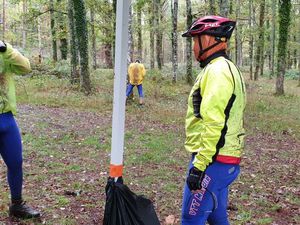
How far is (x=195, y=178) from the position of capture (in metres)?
3.18

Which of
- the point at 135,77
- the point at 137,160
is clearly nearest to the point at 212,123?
the point at 137,160

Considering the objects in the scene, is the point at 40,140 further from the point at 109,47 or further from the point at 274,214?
the point at 109,47

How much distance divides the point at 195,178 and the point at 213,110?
56 cm

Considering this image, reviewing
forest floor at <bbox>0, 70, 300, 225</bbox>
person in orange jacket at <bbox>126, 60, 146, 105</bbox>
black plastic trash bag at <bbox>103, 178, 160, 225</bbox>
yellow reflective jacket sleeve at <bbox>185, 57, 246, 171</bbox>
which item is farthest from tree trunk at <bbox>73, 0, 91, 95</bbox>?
yellow reflective jacket sleeve at <bbox>185, 57, 246, 171</bbox>

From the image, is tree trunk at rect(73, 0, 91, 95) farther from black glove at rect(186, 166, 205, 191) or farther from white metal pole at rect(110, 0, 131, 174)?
black glove at rect(186, 166, 205, 191)

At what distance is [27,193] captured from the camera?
20.7 ft

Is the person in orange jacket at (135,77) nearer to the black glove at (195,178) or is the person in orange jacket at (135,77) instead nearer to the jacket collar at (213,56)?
the jacket collar at (213,56)

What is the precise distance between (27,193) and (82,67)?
11.8 metres

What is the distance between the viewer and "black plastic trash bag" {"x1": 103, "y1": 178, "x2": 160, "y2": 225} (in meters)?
3.39

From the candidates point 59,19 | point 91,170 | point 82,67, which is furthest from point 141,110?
point 59,19

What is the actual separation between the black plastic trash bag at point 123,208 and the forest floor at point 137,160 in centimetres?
206

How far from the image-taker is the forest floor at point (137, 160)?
5953mm

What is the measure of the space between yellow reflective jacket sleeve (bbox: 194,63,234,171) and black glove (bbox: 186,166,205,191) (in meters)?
0.05

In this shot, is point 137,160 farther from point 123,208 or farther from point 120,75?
point 120,75
